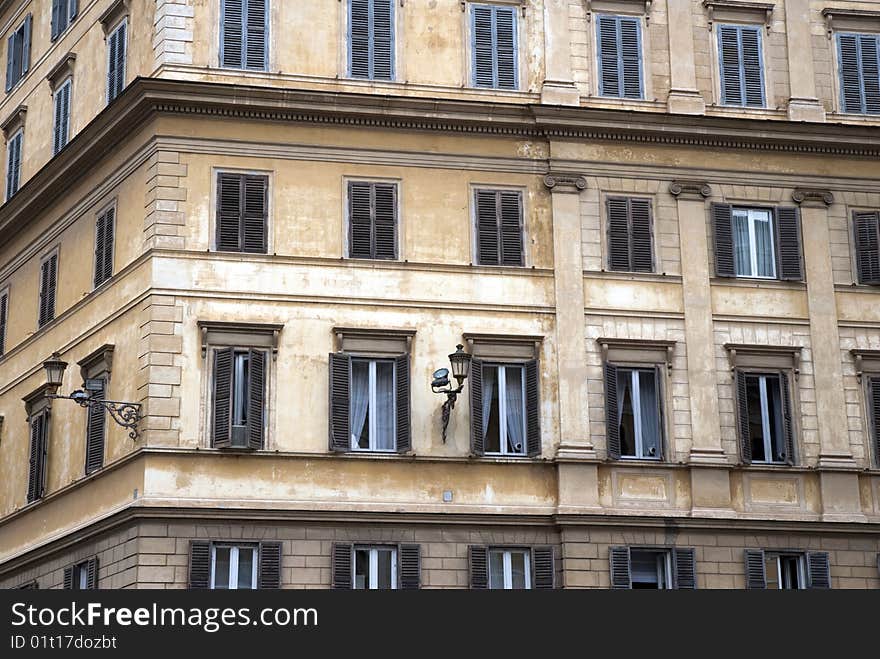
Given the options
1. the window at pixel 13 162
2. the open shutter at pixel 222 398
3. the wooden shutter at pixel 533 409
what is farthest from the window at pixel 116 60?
the wooden shutter at pixel 533 409

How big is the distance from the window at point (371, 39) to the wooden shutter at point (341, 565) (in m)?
9.53

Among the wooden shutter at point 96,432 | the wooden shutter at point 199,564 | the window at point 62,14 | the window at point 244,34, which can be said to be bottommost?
the wooden shutter at point 199,564

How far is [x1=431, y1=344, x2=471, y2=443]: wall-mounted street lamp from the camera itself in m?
35.7

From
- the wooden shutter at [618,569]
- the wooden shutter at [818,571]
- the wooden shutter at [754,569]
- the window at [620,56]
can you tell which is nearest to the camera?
the wooden shutter at [618,569]

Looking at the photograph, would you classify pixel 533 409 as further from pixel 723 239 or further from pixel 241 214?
pixel 241 214

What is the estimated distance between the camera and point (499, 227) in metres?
37.8

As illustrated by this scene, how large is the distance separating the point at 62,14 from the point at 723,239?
52.9 feet

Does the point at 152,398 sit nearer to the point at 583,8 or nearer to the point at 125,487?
the point at 125,487

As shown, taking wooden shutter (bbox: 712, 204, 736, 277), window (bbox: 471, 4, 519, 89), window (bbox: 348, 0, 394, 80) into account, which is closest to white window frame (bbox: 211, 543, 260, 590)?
window (bbox: 348, 0, 394, 80)

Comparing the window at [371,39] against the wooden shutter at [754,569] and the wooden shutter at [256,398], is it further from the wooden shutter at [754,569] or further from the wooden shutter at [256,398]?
the wooden shutter at [754,569]

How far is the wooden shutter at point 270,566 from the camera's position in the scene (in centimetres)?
3500

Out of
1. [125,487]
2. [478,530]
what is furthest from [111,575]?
[478,530]

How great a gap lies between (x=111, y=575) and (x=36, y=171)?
1154 centimetres

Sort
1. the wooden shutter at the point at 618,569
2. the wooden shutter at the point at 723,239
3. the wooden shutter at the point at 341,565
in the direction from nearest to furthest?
the wooden shutter at the point at 341,565 < the wooden shutter at the point at 618,569 < the wooden shutter at the point at 723,239
